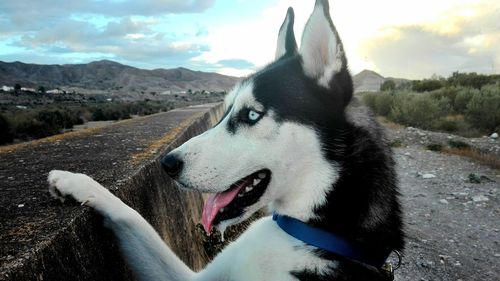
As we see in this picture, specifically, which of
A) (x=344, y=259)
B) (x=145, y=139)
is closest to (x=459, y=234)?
(x=145, y=139)

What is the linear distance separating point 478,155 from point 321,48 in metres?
13.0

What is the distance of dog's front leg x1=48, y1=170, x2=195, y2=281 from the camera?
7.63 ft

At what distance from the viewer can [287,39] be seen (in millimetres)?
3668

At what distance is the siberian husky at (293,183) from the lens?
2430mm

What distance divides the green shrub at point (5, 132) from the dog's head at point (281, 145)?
1820 centimetres

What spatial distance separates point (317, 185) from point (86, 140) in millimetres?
2953

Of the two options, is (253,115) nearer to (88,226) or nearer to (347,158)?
(347,158)

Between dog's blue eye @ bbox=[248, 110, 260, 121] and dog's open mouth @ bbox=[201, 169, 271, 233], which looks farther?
dog's blue eye @ bbox=[248, 110, 260, 121]

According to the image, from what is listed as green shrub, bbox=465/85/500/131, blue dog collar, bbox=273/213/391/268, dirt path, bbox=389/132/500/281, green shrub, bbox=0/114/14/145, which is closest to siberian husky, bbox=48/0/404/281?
blue dog collar, bbox=273/213/391/268

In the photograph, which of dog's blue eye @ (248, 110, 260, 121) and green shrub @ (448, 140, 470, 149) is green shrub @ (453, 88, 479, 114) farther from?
dog's blue eye @ (248, 110, 260, 121)

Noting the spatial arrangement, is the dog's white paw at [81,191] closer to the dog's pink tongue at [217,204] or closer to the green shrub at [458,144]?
the dog's pink tongue at [217,204]

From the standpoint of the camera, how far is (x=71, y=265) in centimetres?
169

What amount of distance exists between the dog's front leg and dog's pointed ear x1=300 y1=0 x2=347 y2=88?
1439 millimetres

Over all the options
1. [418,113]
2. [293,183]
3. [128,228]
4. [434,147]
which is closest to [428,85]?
[418,113]
